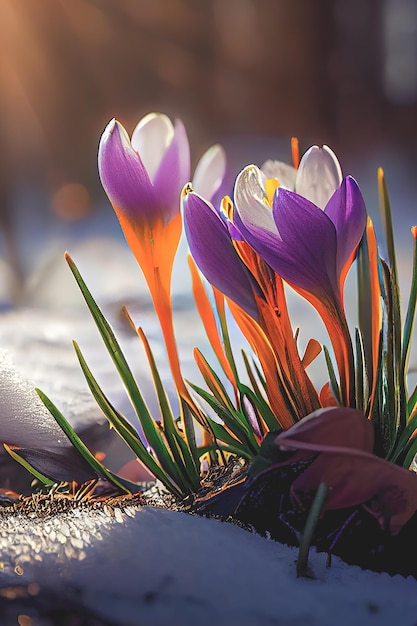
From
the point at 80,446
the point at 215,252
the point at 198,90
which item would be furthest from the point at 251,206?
the point at 198,90

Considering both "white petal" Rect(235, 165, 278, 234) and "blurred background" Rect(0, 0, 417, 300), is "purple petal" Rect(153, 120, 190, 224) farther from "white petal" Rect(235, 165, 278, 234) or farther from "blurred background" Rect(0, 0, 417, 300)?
"blurred background" Rect(0, 0, 417, 300)

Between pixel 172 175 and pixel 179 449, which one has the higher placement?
pixel 172 175

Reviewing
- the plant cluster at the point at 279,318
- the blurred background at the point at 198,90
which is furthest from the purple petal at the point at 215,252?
the blurred background at the point at 198,90

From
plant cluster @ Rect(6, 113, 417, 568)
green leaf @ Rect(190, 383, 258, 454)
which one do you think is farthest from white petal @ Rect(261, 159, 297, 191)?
green leaf @ Rect(190, 383, 258, 454)

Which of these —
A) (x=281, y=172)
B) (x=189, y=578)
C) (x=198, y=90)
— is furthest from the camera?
(x=198, y=90)

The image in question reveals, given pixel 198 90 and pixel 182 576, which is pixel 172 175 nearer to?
pixel 182 576

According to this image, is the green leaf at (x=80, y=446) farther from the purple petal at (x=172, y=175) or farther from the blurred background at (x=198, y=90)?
the blurred background at (x=198, y=90)
